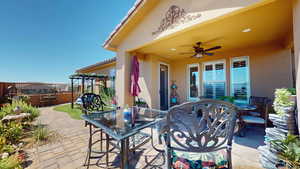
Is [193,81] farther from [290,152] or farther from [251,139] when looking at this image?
[290,152]

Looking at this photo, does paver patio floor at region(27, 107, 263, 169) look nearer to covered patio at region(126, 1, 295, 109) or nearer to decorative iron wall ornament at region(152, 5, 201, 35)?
covered patio at region(126, 1, 295, 109)

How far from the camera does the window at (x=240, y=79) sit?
14.3ft

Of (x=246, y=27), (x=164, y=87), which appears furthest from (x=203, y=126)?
(x=164, y=87)

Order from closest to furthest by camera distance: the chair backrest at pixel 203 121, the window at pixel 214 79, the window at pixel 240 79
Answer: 1. the chair backrest at pixel 203 121
2. the window at pixel 240 79
3. the window at pixel 214 79

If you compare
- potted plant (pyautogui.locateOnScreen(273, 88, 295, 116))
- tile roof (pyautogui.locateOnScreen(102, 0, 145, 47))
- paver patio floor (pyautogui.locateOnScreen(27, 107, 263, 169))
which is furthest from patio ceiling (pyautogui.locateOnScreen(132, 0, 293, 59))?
paver patio floor (pyautogui.locateOnScreen(27, 107, 263, 169))

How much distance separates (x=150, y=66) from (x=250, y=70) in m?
3.85

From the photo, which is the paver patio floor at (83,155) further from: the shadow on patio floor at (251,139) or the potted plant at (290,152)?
the potted plant at (290,152)

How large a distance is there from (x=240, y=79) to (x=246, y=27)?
238cm

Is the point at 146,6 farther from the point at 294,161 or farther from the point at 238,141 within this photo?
the point at 238,141

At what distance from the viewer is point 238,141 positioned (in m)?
2.65

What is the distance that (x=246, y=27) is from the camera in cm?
285

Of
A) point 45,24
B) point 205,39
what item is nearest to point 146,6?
point 205,39

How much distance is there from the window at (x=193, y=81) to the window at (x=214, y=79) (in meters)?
0.35

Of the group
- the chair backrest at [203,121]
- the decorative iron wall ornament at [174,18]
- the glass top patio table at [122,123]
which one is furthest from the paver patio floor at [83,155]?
the decorative iron wall ornament at [174,18]
